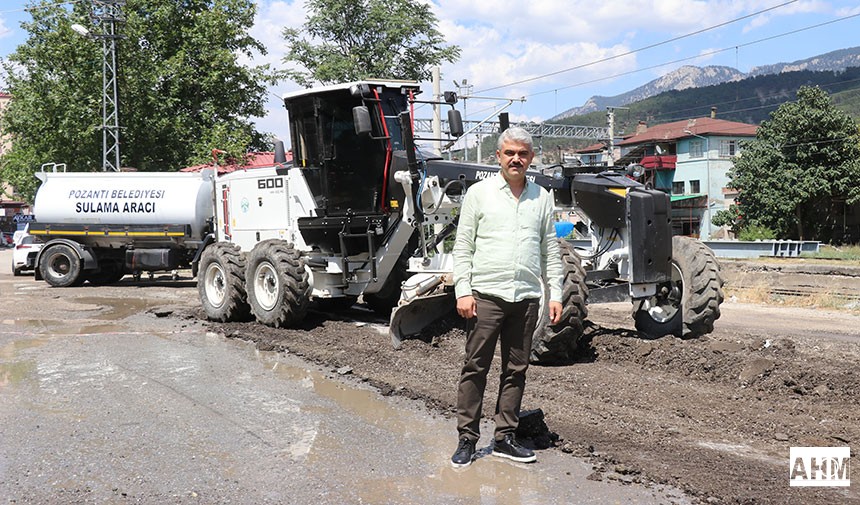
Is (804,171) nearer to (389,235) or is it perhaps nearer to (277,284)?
(389,235)

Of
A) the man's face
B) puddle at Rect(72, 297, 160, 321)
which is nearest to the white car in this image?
puddle at Rect(72, 297, 160, 321)

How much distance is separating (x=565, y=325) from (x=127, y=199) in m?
13.9

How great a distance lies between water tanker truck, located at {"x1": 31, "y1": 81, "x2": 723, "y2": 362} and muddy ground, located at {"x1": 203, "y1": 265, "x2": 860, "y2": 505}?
496 millimetres

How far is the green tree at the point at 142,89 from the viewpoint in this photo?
1218 inches

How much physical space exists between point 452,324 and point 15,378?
4.75 m

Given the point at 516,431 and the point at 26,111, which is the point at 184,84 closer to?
the point at 26,111

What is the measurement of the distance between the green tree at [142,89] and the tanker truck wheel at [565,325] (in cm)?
2406

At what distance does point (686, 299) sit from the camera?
28.3ft

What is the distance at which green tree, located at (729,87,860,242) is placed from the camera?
147ft

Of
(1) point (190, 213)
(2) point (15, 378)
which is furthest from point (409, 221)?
(1) point (190, 213)

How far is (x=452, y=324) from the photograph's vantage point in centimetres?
933

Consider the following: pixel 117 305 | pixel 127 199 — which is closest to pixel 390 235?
pixel 117 305

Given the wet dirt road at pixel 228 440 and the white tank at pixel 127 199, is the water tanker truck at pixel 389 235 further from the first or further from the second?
the white tank at pixel 127 199

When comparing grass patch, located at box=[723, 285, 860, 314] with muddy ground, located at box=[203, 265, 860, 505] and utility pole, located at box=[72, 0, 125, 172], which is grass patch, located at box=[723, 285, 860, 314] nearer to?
muddy ground, located at box=[203, 265, 860, 505]
